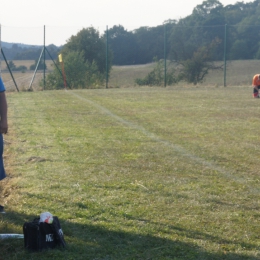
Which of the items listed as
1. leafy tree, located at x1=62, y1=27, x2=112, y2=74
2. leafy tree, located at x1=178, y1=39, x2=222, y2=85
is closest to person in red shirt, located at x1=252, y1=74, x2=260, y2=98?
leafy tree, located at x1=62, y1=27, x2=112, y2=74

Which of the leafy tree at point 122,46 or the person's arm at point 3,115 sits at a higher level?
the leafy tree at point 122,46

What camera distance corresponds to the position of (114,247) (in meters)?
4.70

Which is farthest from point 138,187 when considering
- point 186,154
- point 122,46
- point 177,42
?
point 122,46

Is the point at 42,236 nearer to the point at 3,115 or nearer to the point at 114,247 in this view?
the point at 114,247

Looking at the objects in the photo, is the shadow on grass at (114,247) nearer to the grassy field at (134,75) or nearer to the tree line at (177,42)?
the grassy field at (134,75)

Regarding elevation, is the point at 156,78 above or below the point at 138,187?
above

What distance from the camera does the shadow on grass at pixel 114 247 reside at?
177 inches

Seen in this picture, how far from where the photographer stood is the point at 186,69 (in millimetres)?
46406

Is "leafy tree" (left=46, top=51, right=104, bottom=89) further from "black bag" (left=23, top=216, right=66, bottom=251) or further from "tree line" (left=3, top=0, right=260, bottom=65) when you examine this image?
"black bag" (left=23, top=216, right=66, bottom=251)

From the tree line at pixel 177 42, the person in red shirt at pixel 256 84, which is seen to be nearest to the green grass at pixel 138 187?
the person in red shirt at pixel 256 84

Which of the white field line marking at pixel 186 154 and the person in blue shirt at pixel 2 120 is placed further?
the white field line marking at pixel 186 154

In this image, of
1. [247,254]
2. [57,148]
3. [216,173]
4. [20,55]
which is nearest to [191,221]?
[247,254]

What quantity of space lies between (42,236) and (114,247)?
0.64 m

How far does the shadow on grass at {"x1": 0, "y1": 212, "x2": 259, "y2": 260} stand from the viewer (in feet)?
14.7
